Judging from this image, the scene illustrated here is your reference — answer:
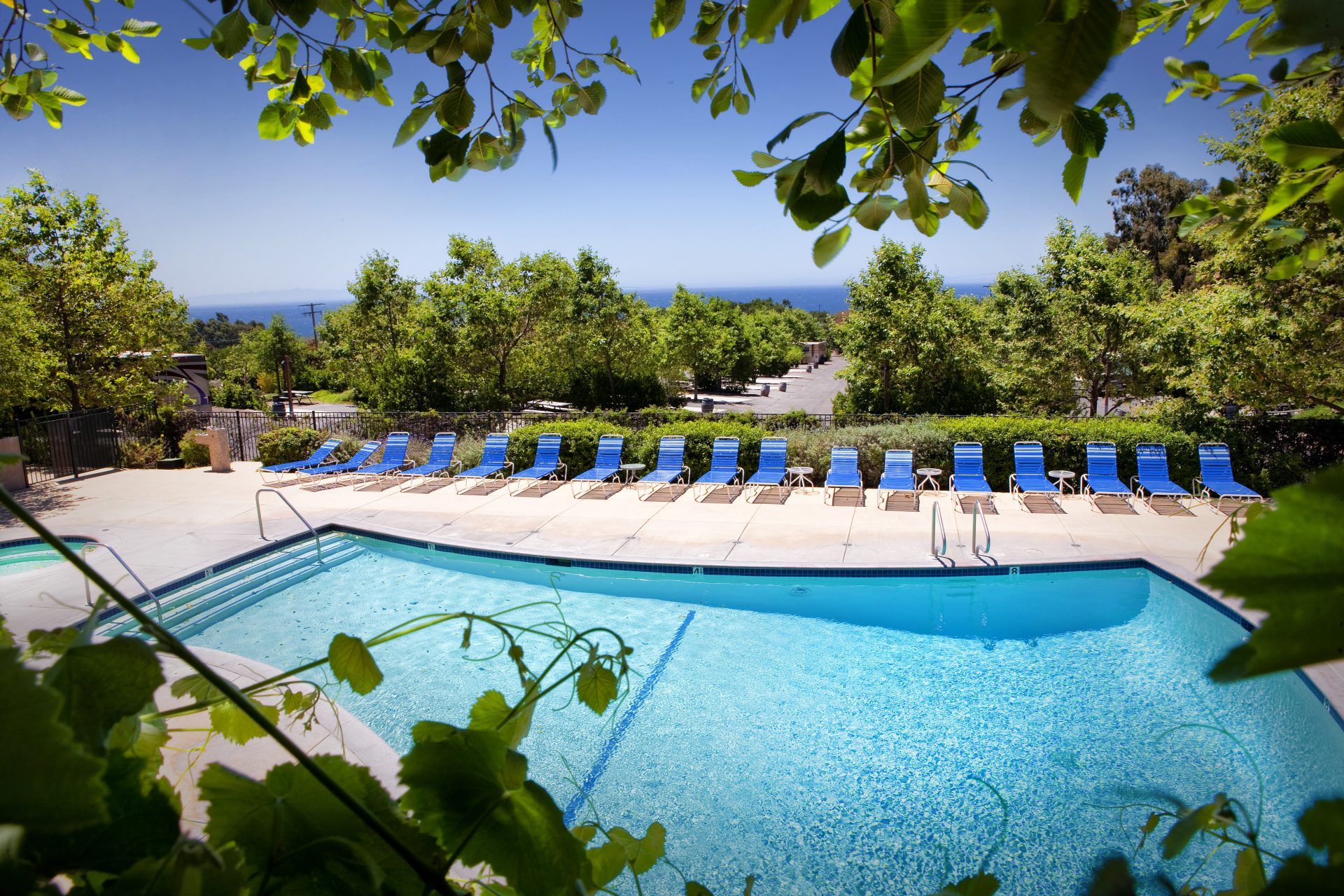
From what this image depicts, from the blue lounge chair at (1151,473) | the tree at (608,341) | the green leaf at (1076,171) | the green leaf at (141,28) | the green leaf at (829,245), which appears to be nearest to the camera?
the green leaf at (829,245)

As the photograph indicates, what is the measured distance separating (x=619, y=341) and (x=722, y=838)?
88.6ft

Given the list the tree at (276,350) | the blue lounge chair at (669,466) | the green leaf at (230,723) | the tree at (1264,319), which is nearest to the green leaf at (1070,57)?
the green leaf at (230,723)

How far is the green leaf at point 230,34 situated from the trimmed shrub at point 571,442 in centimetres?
1272

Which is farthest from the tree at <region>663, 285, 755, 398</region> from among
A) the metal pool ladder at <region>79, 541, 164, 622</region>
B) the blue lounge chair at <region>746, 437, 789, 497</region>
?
the metal pool ladder at <region>79, 541, 164, 622</region>

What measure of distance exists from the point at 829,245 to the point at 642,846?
791 millimetres

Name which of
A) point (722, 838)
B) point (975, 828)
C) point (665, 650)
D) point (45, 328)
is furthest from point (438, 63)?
point (45, 328)

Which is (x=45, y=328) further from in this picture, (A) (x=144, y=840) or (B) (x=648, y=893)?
(A) (x=144, y=840)

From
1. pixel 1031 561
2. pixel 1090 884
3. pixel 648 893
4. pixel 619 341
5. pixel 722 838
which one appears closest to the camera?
pixel 1090 884

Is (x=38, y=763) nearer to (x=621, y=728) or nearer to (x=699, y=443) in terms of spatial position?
(x=621, y=728)

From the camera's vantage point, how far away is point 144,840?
40 cm

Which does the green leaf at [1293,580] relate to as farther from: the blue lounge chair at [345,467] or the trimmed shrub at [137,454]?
the trimmed shrub at [137,454]

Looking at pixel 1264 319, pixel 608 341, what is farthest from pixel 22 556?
pixel 608 341

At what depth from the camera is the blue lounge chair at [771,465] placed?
1253cm

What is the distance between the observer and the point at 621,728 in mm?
6074
